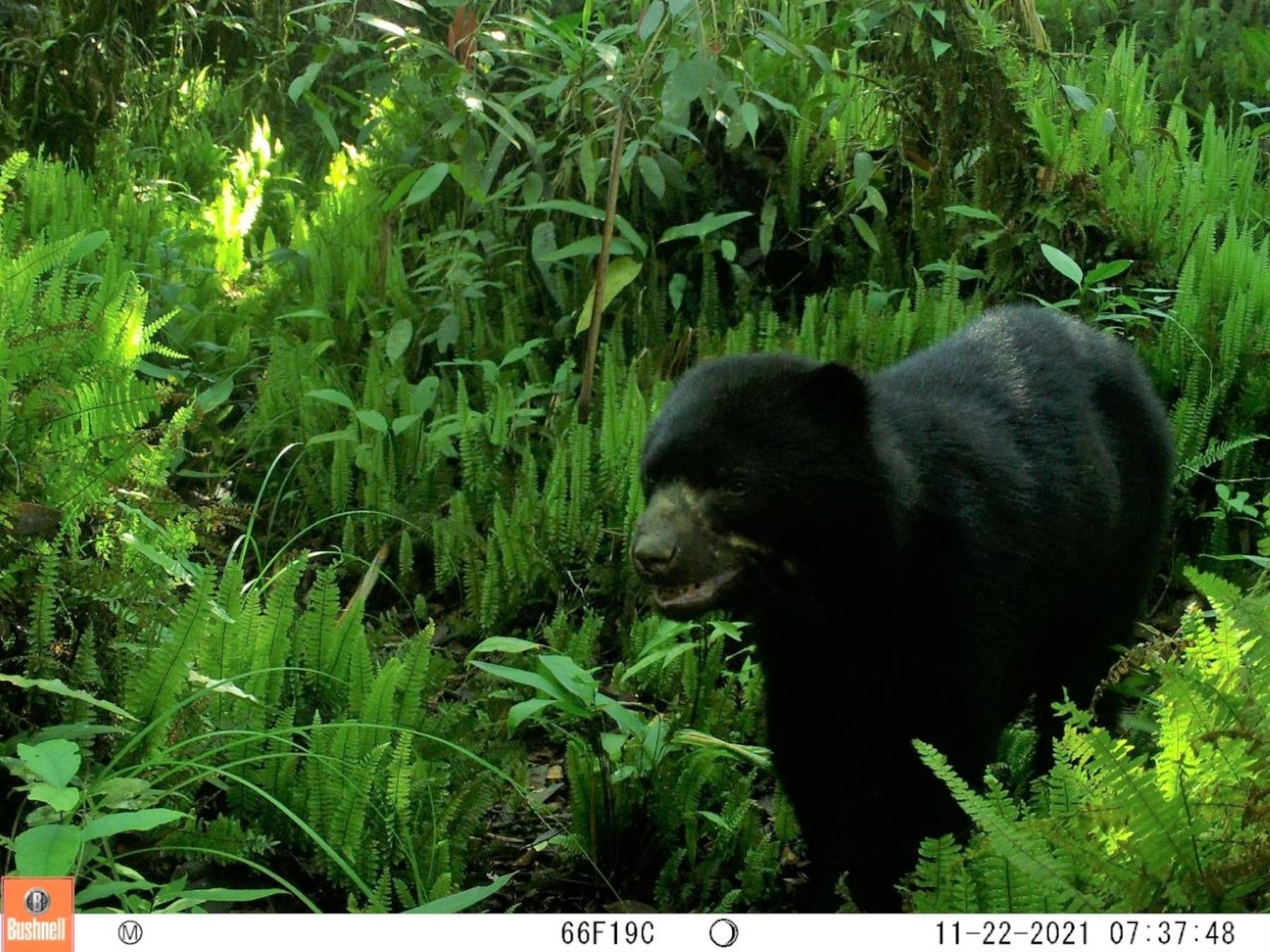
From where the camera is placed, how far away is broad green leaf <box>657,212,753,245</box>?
5969 millimetres

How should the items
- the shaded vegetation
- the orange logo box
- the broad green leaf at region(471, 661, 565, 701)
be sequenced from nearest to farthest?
the orange logo box → the shaded vegetation → the broad green leaf at region(471, 661, 565, 701)

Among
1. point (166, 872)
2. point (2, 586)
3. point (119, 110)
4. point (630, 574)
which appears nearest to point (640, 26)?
point (630, 574)

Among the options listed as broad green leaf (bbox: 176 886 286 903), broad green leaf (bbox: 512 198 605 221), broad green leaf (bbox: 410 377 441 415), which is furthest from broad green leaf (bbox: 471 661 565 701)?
broad green leaf (bbox: 512 198 605 221)

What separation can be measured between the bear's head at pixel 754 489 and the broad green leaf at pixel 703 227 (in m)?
2.79

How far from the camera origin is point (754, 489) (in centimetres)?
320

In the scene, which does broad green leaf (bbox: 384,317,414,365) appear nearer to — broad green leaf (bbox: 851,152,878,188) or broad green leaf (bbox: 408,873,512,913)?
broad green leaf (bbox: 851,152,878,188)

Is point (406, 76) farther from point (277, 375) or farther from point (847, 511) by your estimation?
point (847, 511)

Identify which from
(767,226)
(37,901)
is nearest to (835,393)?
(37,901)

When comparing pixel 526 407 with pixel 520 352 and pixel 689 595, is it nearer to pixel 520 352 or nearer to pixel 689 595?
pixel 520 352

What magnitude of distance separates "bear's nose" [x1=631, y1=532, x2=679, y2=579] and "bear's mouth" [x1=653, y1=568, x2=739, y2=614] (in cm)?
5

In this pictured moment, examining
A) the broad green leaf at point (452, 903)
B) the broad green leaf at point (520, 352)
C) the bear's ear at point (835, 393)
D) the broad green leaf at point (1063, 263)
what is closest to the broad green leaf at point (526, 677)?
the broad green leaf at point (452, 903)

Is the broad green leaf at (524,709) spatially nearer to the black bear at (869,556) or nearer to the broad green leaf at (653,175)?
the black bear at (869,556)

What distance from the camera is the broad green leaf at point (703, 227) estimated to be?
597 centimetres
